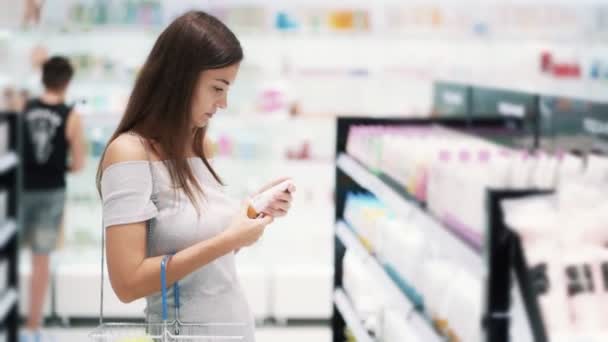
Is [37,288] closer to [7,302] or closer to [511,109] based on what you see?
[7,302]

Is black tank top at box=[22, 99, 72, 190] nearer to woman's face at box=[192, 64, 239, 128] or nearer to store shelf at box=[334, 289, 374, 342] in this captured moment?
store shelf at box=[334, 289, 374, 342]

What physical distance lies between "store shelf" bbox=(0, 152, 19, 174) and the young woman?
2.48 metres

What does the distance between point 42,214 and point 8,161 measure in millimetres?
1227

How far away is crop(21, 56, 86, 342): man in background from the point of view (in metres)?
6.25

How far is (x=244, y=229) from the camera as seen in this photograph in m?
2.67

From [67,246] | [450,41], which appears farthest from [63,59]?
[450,41]

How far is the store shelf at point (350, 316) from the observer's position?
3.72 meters

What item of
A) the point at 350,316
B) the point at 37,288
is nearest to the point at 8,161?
the point at 37,288

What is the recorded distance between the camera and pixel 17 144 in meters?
5.36

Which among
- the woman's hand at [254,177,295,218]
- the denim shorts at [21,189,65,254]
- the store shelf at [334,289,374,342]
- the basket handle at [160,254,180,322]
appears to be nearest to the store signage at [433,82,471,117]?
the store shelf at [334,289,374,342]

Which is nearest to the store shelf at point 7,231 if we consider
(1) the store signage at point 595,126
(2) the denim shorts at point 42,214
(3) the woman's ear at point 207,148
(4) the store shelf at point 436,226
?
(2) the denim shorts at point 42,214

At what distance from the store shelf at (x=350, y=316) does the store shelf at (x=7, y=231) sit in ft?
6.26

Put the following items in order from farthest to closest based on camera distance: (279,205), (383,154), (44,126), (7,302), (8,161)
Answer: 1. (44,126)
2. (7,302)
3. (8,161)
4. (383,154)
5. (279,205)

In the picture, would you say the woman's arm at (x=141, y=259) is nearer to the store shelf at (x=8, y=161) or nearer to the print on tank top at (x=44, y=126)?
the store shelf at (x=8, y=161)
